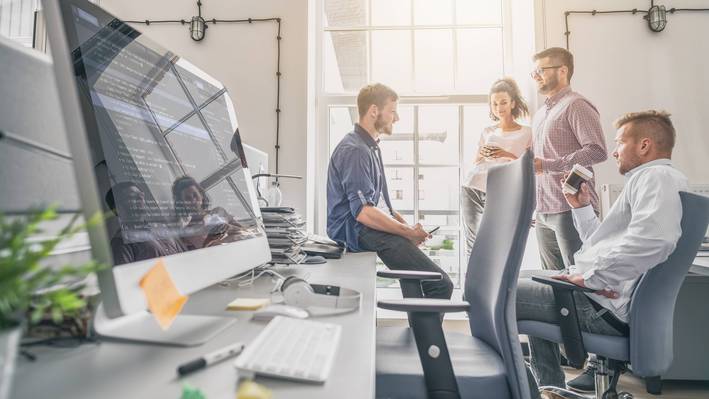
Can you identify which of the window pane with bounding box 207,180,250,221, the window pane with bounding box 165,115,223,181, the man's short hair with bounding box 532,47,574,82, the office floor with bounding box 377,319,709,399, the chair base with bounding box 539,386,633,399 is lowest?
the office floor with bounding box 377,319,709,399

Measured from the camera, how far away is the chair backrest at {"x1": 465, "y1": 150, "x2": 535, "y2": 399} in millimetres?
894

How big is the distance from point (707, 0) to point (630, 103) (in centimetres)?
89

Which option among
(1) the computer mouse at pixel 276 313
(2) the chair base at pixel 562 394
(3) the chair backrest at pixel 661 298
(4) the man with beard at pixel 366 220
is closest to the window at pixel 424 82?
(4) the man with beard at pixel 366 220

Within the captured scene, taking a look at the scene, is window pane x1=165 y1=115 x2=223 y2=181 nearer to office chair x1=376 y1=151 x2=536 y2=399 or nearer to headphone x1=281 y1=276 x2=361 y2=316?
headphone x1=281 y1=276 x2=361 y2=316

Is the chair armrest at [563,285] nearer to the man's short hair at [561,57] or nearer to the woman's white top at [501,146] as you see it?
the woman's white top at [501,146]

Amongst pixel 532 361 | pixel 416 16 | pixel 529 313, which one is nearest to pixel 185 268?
pixel 529 313

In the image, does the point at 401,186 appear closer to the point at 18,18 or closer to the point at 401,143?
the point at 401,143

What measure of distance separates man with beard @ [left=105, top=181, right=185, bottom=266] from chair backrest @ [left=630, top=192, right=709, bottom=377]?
1.38 metres

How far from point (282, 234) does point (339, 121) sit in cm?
182

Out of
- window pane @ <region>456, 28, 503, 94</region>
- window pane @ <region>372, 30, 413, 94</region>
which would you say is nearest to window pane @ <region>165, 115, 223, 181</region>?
window pane @ <region>372, 30, 413, 94</region>

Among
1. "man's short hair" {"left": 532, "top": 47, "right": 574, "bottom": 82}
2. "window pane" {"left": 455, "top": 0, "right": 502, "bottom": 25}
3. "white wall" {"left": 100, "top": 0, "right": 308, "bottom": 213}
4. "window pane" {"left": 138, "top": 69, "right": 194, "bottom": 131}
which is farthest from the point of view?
"window pane" {"left": 455, "top": 0, "right": 502, "bottom": 25}

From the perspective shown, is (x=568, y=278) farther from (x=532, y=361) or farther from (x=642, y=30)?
(x=642, y=30)

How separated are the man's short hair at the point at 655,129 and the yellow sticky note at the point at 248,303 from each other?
1.56 metres

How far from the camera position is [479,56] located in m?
2.93
